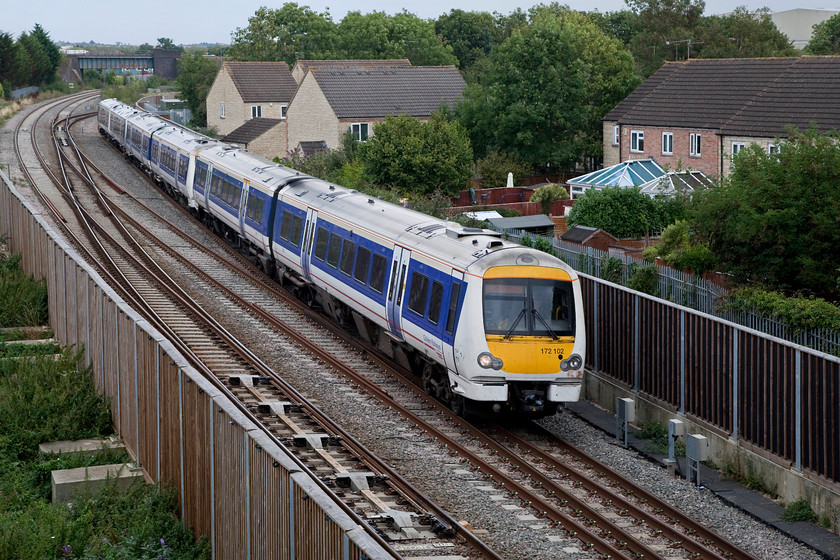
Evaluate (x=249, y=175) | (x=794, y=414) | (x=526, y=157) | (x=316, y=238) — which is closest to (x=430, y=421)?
(x=794, y=414)

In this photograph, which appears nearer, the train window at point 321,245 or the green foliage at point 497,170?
the train window at point 321,245

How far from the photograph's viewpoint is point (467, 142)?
41.2 meters

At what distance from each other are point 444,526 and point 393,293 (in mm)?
6427

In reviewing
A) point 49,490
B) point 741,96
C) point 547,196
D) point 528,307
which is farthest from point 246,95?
point 49,490

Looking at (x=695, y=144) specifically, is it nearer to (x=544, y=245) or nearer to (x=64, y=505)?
(x=544, y=245)

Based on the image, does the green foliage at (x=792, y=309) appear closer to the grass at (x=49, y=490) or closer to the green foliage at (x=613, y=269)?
the green foliage at (x=613, y=269)

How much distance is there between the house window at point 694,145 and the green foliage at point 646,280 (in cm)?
2430

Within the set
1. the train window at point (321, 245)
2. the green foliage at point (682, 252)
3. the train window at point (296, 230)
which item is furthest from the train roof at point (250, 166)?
the green foliage at point (682, 252)

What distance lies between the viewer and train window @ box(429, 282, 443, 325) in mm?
14734

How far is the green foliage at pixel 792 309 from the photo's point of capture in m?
15.7

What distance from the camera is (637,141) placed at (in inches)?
1791

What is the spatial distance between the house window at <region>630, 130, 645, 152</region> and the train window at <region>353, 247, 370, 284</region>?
96.5 feet

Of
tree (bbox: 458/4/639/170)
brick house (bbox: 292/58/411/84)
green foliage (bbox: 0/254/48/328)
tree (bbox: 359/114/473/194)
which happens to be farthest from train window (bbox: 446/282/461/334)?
brick house (bbox: 292/58/411/84)

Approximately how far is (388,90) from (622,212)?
29640mm
